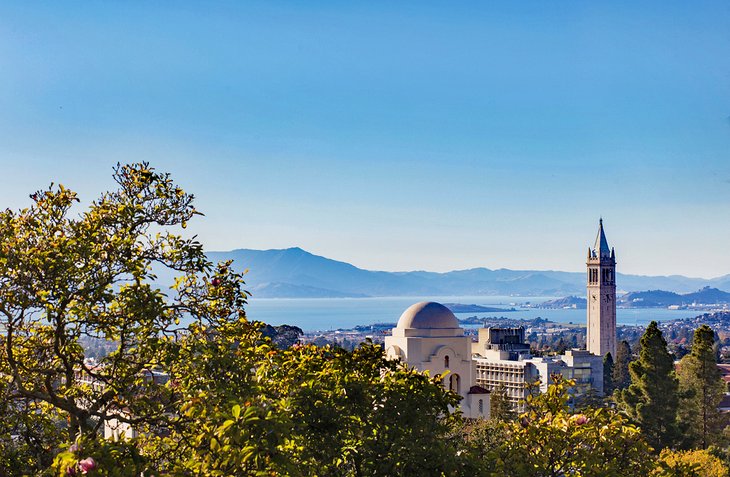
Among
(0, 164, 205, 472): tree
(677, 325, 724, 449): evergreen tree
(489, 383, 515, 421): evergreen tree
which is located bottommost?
(489, 383, 515, 421): evergreen tree

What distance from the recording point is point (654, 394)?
101ft

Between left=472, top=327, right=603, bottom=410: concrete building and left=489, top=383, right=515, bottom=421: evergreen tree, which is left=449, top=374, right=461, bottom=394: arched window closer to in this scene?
left=489, top=383, right=515, bottom=421: evergreen tree

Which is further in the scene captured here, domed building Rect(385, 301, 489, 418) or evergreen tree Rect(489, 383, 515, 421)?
evergreen tree Rect(489, 383, 515, 421)

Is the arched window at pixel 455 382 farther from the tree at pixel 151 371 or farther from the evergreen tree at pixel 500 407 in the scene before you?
the tree at pixel 151 371

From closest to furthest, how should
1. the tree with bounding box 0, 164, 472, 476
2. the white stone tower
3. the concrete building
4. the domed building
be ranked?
the tree with bounding box 0, 164, 472, 476 → the domed building → the concrete building → the white stone tower

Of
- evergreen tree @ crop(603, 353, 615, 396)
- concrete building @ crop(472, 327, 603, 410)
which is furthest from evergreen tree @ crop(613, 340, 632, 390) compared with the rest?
concrete building @ crop(472, 327, 603, 410)

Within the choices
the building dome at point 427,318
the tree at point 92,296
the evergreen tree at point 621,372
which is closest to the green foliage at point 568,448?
the tree at point 92,296

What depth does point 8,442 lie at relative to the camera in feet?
28.7

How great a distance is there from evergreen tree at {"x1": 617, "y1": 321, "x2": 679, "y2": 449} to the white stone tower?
63.6 metres

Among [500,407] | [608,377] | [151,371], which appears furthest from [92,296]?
[608,377]

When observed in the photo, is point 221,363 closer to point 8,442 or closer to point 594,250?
point 8,442

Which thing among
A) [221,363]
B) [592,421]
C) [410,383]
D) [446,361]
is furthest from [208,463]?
[446,361]

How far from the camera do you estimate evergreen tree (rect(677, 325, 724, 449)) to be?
32.8 m

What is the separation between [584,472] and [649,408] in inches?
911
